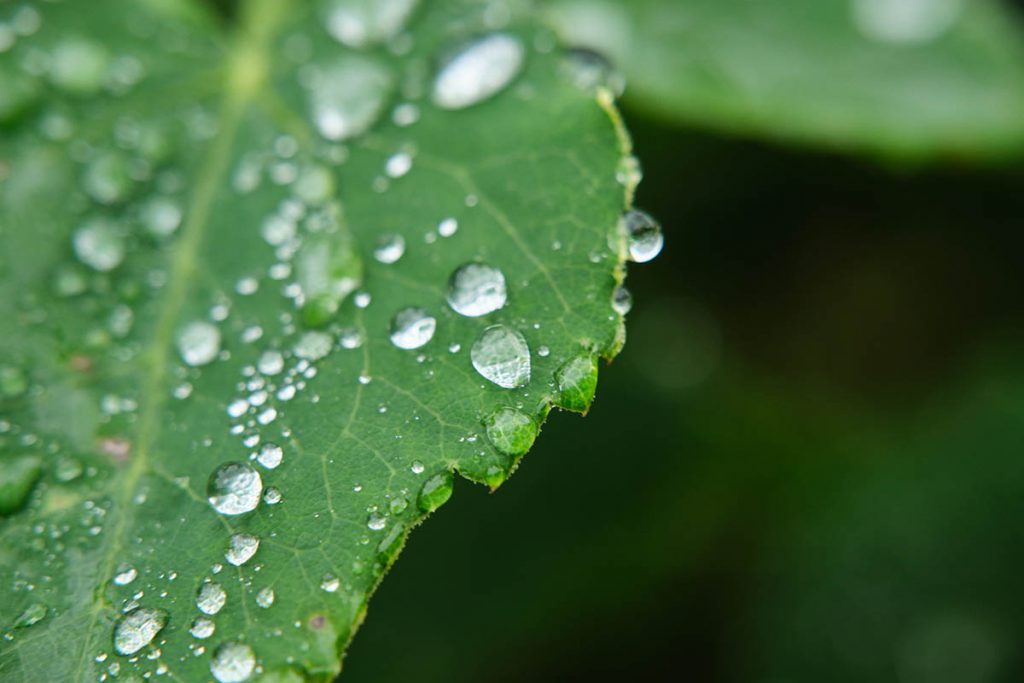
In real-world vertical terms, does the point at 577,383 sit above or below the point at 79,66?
below

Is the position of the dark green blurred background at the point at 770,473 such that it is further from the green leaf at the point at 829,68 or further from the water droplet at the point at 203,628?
the water droplet at the point at 203,628

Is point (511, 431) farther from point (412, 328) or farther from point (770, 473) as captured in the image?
point (770, 473)

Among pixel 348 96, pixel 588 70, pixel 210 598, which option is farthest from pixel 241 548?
pixel 588 70

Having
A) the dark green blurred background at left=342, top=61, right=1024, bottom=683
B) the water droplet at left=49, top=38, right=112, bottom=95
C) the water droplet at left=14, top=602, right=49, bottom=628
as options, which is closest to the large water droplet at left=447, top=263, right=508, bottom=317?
the water droplet at left=14, top=602, right=49, bottom=628

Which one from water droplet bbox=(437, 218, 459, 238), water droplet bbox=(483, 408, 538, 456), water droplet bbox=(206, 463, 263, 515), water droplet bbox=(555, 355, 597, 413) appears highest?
water droplet bbox=(437, 218, 459, 238)

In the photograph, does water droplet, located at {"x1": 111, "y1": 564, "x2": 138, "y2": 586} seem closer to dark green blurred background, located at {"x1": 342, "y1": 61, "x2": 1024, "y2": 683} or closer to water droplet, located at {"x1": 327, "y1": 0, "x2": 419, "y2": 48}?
water droplet, located at {"x1": 327, "y1": 0, "x2": 419, "y2": 48}
